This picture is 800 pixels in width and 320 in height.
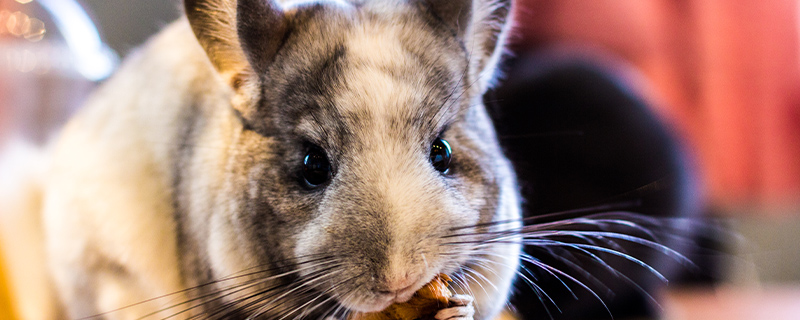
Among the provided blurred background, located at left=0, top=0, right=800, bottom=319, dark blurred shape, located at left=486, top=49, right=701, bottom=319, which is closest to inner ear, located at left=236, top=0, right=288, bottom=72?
dark blurred shape, located at left=486, top=49, right=701, bottom=319

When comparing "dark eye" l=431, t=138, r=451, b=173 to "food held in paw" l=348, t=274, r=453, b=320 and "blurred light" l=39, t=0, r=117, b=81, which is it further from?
"blurred light" l=39, t=0, r=117, b=81

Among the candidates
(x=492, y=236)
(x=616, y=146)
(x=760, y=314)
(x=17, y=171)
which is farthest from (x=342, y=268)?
(x=760, y=314)

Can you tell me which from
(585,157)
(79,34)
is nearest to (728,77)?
(585,157)

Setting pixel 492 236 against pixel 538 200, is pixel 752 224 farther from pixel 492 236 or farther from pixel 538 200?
pixel 492 236

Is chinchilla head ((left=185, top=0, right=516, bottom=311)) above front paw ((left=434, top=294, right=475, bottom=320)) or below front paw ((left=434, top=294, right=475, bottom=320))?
above

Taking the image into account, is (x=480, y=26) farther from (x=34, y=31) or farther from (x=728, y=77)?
(x=728, y=77)

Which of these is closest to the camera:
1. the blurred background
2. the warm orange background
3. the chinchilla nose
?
the chinchilla nose
